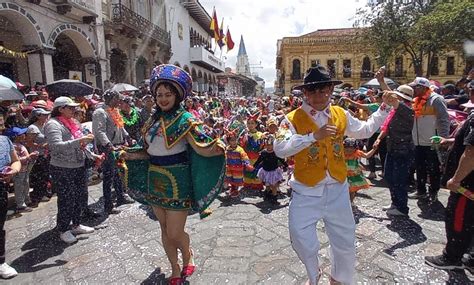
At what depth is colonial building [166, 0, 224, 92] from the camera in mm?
24564

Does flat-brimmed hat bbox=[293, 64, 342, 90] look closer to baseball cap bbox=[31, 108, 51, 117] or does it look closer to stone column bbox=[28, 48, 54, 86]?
baseball cap bbox=[31, 108, 51, 117]

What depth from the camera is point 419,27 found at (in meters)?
20.3

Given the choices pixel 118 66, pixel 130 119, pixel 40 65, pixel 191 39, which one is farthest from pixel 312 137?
pixel 191 39

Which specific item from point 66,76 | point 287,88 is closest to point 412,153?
point 66,76

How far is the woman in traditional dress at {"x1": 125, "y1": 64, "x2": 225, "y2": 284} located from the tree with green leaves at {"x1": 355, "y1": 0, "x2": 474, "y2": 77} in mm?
20940

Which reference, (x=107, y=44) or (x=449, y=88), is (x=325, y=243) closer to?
(x=449, y=88)

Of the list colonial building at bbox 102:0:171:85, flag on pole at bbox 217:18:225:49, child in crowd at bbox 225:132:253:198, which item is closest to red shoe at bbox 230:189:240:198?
child in crowd at bbox 225:132:253:198

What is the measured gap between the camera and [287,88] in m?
47.8

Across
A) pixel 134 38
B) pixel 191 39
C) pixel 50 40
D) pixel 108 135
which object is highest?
pixel 191 39

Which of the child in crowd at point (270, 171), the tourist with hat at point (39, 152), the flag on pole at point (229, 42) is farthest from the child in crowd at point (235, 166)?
the flag on pole at point (229, 42)

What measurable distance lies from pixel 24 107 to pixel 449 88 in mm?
10276

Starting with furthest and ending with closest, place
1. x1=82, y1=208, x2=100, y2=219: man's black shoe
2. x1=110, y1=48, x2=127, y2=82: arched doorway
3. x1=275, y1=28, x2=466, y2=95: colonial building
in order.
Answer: x1=275, y1=28, x2=466, y2=95: colonial building
x1=110, y1=48, x2=127, y2=82: arched doorway
x1=82, y1=208, x2=100, y2=219: man's black shoe

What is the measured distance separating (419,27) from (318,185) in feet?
72.5

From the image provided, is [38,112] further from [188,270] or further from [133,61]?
[133,61]
